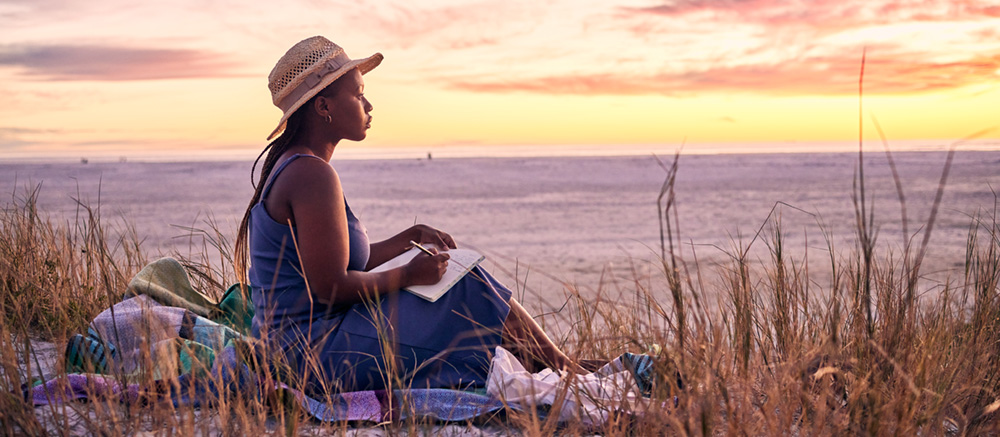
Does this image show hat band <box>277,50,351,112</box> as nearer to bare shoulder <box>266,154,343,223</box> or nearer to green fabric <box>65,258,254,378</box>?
bare shoulder <box>266,154,343,223</box>

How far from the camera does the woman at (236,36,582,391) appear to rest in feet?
8.98

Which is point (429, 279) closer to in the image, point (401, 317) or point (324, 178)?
point (401, 317)

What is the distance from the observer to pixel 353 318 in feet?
9.48

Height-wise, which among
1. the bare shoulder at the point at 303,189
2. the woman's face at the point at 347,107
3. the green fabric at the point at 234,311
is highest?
the woman's face at the point at 347,107

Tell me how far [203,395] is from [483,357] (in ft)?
3.36

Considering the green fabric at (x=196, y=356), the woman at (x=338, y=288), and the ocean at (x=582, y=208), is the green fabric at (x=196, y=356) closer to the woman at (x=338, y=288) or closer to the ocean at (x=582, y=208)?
the woman at (x=338, y=288)

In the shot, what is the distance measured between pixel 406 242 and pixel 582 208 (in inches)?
502

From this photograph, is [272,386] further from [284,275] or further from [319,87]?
[319,87]

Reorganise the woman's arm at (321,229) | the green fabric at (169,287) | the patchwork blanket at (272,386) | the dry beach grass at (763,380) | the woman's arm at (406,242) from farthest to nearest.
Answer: the green fabric at (169,287), the woman's arm at (406,242), the woman's arm at (321,229), the patchwork blanket at (272,386), the dry beach grass at (763,380)

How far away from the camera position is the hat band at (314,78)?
302 cm

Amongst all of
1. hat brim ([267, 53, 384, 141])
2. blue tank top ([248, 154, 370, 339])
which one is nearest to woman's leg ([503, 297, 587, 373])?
blue tank top ([248, 154, 370, 339])

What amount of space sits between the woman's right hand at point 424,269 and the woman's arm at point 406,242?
1.37ft

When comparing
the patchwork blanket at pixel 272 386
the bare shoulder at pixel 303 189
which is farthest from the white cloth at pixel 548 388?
the bare shoulder at pixel 303 189

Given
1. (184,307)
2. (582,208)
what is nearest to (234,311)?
(184,307)
